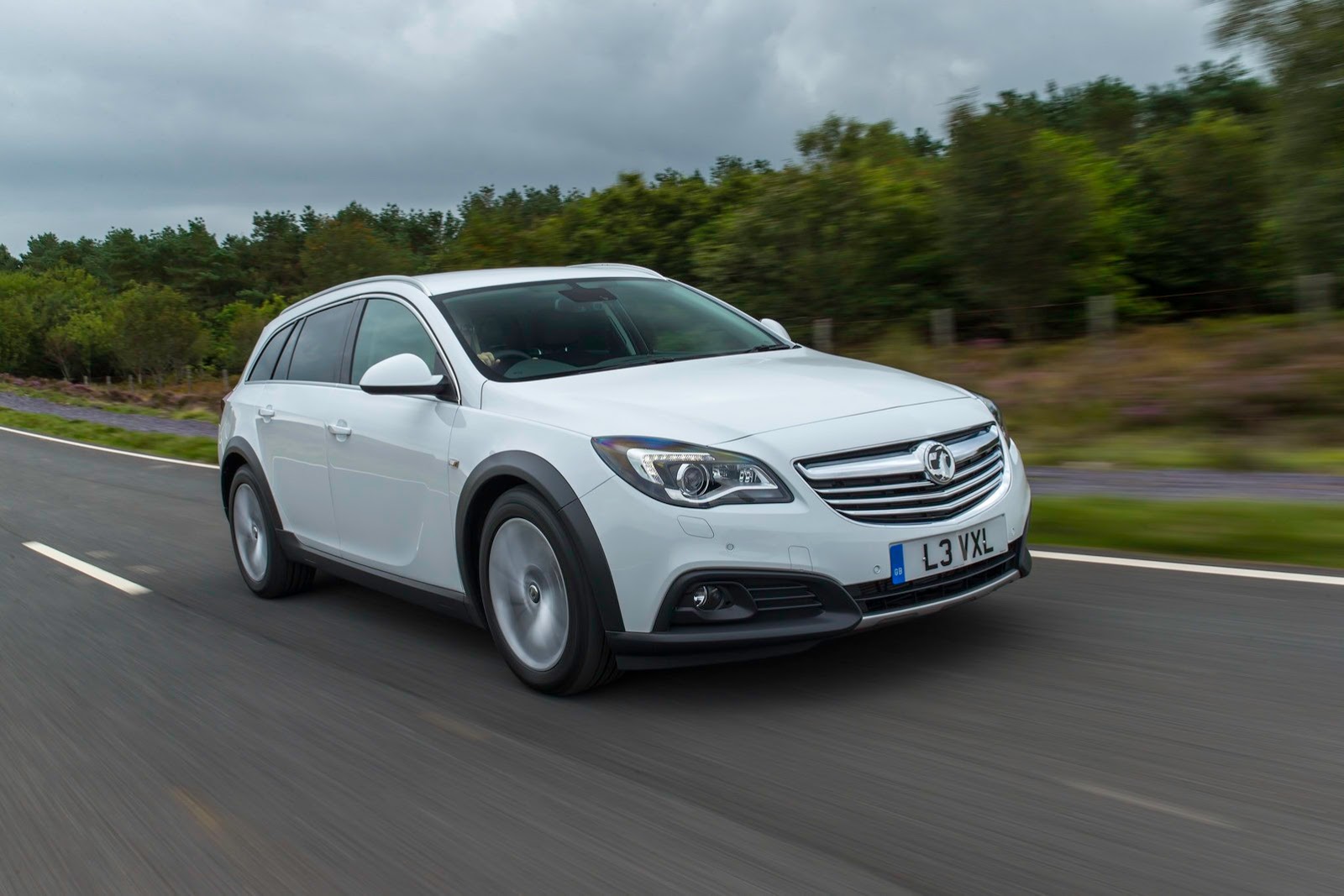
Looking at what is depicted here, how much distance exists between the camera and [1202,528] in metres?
6.35

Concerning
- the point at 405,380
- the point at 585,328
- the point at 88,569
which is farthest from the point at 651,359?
the point at 88,569

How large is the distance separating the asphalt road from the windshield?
4.03 ft

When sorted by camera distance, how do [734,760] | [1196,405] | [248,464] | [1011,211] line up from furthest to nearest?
[1011,211] → [1196,405] → [248,464] → [734,760]

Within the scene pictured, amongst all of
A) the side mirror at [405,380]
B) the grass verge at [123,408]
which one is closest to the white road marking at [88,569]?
the side mirror at [405,380]

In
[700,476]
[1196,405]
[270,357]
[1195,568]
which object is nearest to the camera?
[700,476]

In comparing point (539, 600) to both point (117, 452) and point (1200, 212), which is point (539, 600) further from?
point (1200, 212)

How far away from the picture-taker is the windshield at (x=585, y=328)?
499cm

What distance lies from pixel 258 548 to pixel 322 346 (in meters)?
1.30

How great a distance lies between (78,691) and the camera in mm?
5109

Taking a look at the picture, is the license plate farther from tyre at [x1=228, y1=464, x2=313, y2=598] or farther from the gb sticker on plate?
tyre at [x1=228, y1=464, x2=313, y2=598]

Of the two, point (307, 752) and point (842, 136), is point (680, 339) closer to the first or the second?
point (307, 752)

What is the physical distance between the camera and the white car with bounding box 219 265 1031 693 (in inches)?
155

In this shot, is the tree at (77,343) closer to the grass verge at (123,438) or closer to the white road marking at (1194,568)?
the grass verge at (123,438)

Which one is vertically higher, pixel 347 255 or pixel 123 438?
pixel 347 255
